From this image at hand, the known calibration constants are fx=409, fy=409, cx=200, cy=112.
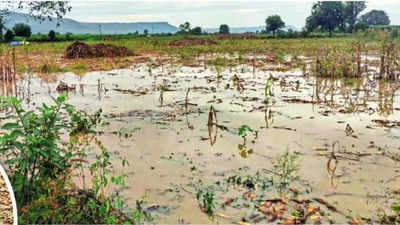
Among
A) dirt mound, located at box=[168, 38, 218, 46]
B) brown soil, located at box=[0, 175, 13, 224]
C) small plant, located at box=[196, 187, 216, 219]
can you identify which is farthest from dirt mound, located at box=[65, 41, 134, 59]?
brown soil, located at box=[0, 175, 13, 224]

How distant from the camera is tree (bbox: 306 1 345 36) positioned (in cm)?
5372

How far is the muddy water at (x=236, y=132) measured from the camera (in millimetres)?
3754

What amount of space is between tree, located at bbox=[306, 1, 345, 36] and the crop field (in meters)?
46.7

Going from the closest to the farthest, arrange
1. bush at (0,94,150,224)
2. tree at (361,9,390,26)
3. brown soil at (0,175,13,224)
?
brown soil at (0,175,13,224) → bush at (0,94,150,224) → tree at (361,9,390,26)

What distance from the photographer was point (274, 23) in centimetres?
5544

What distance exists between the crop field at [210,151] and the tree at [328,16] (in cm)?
4668

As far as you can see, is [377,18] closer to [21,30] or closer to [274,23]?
[274,23]

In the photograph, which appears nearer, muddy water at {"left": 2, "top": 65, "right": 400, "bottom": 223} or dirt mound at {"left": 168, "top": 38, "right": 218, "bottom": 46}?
muddy water at {"left": 2, "top": 65, "right": 400, "bottom": 223}

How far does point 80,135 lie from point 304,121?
10.9 ft

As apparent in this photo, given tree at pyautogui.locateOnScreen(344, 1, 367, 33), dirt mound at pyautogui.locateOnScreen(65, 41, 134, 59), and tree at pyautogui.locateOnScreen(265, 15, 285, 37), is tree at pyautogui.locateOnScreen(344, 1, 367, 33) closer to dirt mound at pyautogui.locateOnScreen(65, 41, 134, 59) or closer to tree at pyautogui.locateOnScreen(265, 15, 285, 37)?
tree at pyautogui.locateOnScreen(265, 15, 285, 37)

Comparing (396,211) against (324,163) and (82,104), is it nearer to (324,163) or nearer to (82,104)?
(324,163)

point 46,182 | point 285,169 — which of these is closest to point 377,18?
point 285,169

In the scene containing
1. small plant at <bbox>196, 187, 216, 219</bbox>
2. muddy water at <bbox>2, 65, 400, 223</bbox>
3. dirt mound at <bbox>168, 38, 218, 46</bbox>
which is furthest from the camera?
dirt mound at <bbox>168, 38, 218, 46</bbox>

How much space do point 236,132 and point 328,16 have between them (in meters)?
52.7
